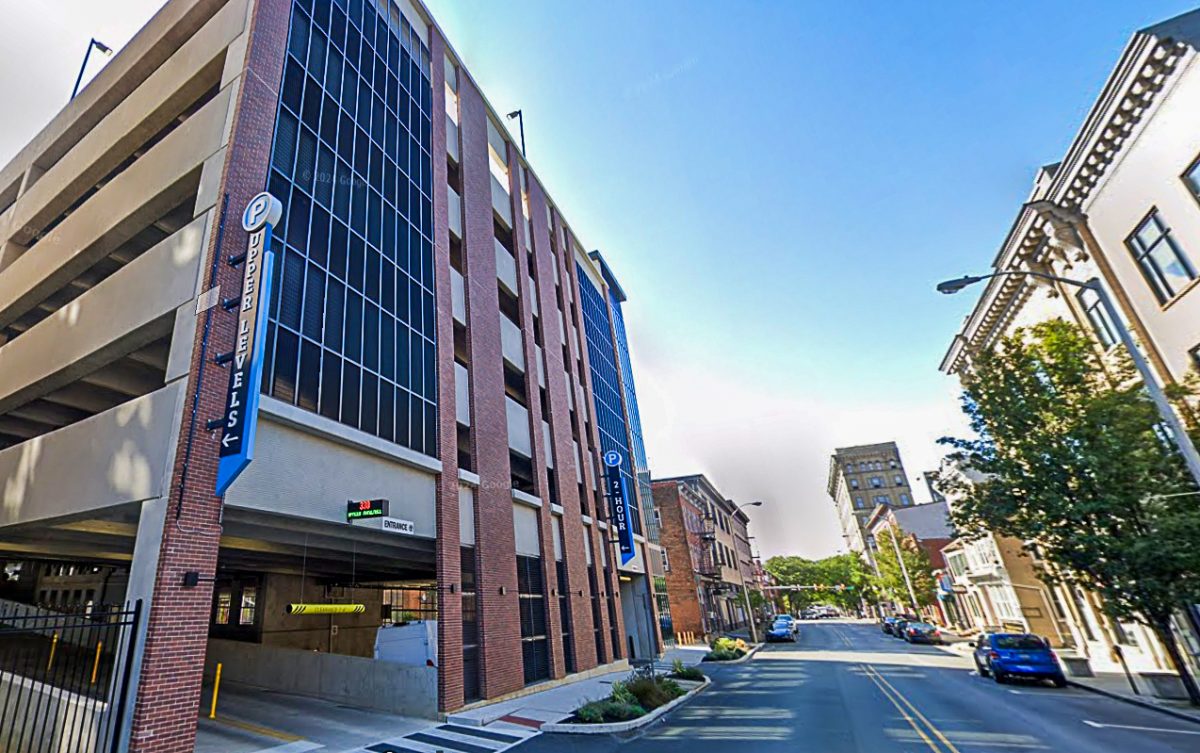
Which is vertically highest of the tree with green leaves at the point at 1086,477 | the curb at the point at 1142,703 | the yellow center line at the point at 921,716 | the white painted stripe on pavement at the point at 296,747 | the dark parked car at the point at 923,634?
the tree with green leaves at the point at 1086,477

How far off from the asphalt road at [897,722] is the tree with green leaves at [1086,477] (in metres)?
3.26

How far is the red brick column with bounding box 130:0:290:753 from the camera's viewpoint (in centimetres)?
896

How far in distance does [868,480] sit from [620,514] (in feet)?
318

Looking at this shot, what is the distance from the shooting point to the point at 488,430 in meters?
20.3

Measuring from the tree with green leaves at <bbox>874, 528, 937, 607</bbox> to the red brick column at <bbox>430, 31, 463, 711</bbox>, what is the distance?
48.8 meters

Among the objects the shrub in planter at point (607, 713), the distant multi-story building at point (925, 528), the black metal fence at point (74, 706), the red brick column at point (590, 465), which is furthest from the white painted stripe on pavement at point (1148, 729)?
the distant multi-story building at point (925, 528)

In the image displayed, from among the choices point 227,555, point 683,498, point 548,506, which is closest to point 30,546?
point 227,555

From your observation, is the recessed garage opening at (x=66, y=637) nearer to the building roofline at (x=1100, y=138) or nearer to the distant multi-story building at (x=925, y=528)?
the building roofline at (x=1100, y=138)

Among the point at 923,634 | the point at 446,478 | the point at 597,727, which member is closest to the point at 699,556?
the point at 923,634

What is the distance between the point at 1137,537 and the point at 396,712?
19996 millimetres

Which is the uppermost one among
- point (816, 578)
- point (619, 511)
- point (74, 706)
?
point (619, 511)

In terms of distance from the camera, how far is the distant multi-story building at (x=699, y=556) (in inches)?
1893

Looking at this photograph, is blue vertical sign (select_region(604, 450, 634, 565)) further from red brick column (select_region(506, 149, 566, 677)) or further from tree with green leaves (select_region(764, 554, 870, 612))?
tree with green leaves (select_region(764, 554, 870, 612))

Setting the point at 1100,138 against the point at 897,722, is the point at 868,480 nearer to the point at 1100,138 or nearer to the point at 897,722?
the point at 1100,138
